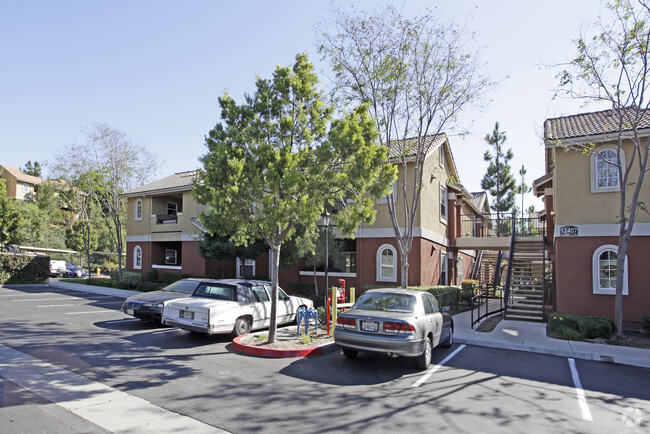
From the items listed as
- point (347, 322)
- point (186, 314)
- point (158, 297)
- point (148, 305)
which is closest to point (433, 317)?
point (347, 322)

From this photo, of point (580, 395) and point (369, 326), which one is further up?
point (369, 326)

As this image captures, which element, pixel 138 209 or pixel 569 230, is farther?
pixel 138 209

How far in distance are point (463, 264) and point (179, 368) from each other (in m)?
22.5

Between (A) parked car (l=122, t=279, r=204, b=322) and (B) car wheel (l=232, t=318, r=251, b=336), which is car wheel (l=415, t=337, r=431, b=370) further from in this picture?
(A) parked car (l=122, t=279, r=204, b=322)

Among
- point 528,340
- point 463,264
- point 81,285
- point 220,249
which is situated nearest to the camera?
point 528,340

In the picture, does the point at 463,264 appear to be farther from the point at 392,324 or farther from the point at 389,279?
the point at 392,324

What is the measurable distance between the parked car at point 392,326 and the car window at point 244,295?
3.27 m

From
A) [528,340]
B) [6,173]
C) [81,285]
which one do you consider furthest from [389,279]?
[6,173]

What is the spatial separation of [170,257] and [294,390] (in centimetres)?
2286

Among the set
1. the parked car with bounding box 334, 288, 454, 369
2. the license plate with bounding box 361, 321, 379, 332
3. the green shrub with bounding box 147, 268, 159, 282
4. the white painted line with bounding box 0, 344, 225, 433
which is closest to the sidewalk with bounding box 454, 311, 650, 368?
the parked car with bounding box 334, 288, 454, 369

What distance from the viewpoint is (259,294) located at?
11.1 m

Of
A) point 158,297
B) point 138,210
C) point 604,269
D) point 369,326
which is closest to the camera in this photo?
point 369,326

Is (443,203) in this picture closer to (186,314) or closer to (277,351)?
(277,351)

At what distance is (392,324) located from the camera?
7.54 meters
